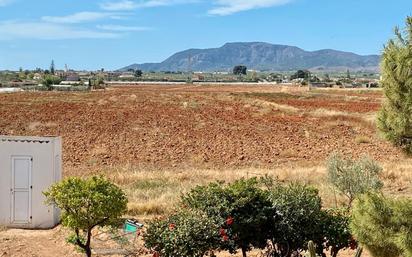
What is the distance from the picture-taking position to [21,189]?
13523 mm

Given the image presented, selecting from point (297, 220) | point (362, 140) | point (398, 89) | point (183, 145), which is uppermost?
point (398, 89)

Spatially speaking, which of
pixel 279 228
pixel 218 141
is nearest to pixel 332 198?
pixel 279 228

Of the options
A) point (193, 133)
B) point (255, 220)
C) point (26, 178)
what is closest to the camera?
point (255, 220)

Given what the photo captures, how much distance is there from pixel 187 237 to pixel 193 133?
2514 cm

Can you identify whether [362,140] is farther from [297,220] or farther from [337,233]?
[297,220]

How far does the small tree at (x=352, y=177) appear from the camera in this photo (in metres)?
12.4

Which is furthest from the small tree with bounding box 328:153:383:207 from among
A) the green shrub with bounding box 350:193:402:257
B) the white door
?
the white door

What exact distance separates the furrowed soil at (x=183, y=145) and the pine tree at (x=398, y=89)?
1.32m

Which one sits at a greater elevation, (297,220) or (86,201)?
(86,201)

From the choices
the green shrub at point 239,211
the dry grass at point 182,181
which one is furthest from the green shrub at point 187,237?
the dry grass at point 182,181

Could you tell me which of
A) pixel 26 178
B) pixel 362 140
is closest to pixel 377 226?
pixel 26 178

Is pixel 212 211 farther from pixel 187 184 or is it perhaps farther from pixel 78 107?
pixel 78 107

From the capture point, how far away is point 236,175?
65.7 feet

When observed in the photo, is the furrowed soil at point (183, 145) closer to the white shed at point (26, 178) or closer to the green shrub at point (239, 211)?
the white shed at point (26, 178)
